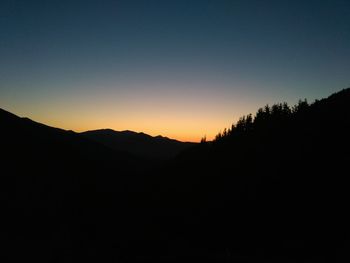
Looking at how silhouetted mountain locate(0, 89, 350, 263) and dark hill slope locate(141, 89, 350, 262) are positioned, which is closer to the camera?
dark hill slope locate(141, 89, 350, 262)

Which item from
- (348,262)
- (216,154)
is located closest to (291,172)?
(348,262)

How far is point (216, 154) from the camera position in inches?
3172

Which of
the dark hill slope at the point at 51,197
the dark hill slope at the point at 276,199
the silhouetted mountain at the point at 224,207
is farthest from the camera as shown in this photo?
the dark hill slope at the point at 51,197

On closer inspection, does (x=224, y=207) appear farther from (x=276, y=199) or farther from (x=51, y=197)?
(x=51, y=197)

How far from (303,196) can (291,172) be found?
777 cm

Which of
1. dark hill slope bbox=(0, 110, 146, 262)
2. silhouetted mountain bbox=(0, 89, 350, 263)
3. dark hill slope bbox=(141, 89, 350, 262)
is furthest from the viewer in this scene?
dark hill slope bbox=(0, 110, 146, 262)

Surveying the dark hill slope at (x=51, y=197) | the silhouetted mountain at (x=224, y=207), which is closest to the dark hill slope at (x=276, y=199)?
the silhouetted mountain at (x=224, y=207)

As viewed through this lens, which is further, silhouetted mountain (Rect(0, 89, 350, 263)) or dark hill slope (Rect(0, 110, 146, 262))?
dark hill slope (Rect(0, 110, 146, 262))

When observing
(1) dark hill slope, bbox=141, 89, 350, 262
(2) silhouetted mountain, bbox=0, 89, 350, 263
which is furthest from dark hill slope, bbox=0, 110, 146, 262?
(1) dark hill slope, bbox=141, 89, 350, 262

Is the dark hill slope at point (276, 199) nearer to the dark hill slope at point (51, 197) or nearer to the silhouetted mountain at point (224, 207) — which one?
the silhouetted mountain at point (224, 207)

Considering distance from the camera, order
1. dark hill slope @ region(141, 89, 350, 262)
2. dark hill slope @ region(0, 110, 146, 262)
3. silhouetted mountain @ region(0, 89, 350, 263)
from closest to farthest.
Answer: dark hill slope @ region(141, 89, 350, 262) → silhouetted mountain @ region(0, 89, 350, 263) → dark hill slope @ region(0, 110, 146, 262)

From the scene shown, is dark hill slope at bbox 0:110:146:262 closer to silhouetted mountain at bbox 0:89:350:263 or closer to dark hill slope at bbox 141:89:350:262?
silhouetted mountain at bbox 0:89:350:263

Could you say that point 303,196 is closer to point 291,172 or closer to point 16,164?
point 291,172

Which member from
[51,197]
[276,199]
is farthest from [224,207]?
[51,197]
